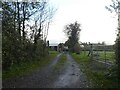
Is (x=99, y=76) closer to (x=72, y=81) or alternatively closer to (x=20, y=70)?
(x=72, y=81)

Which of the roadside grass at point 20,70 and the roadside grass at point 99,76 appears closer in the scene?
the roadside grass at point 99,76

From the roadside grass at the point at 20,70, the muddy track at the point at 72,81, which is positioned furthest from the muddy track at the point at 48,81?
the roadside grass at the point at 20,70

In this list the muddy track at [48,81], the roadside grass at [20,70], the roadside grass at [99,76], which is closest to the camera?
the muddy track at [48,81]

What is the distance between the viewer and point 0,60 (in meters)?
17.5

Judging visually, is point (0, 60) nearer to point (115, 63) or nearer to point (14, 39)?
point (14, 39)

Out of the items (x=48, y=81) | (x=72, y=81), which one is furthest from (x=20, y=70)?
(x=72, y=81)

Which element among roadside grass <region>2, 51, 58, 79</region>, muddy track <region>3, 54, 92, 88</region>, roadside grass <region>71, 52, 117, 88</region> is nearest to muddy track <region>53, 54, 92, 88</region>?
muddy track <region>3, 54, 92, 88</region>

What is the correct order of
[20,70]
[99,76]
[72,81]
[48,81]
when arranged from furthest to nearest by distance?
[20,70], [99,76], [72,81], [48,81]

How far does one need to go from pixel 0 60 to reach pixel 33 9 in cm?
1858

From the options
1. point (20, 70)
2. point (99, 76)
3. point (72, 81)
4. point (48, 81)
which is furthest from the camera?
point (20, 70)

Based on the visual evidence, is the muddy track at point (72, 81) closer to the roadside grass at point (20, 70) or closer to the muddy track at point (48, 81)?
the muddy track at point (48, 81)

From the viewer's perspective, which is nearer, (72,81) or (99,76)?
(72,81)

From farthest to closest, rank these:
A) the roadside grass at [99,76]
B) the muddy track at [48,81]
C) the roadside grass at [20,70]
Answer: the roadside grass at [20,70] → the roadside grass at [99,76] → the muddy track at [48,81]

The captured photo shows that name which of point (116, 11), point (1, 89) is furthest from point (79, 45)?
point (1, 89)
